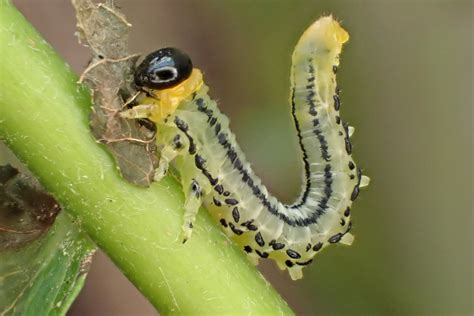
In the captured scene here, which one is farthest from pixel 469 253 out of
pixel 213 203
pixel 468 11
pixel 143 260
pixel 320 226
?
pixel 143 260

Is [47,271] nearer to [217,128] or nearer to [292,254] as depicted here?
[217,128]

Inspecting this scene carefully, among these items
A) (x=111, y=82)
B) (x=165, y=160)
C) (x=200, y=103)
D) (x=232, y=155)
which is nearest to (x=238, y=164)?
(x=232, y=155)

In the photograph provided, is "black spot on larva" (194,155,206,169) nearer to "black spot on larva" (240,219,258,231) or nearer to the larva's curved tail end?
"black spot on larva" (240,219,258,231)

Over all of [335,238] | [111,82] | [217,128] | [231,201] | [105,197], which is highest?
[111,82]

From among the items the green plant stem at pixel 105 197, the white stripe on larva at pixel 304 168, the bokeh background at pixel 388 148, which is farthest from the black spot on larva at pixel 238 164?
the bokeh background at pixel 388 148

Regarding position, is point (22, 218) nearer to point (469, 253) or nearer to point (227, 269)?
point (227, 269)

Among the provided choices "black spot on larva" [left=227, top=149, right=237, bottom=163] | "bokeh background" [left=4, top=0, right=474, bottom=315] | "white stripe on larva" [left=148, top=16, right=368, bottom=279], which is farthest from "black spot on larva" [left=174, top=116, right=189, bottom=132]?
"bokeh background" [left=4, top=0, right=474, bottom=315]
